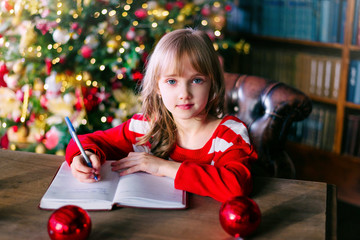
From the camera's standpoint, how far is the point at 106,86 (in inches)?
89.4

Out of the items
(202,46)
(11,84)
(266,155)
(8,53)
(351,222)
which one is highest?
(202,46)

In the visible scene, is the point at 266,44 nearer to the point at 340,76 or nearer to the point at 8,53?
the point at 340,76

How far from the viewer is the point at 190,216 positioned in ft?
3.00

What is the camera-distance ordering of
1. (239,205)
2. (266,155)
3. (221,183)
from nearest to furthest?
(239,205) → (221,183) → (266,155)

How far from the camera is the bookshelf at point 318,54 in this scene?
2.57 metres

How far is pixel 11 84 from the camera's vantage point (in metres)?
2.23

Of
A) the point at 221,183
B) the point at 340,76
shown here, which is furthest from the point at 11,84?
the point at 340,76

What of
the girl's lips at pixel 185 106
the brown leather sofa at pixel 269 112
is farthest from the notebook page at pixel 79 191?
the brown leather sofa at pixel 269 112

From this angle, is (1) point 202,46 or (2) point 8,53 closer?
(1) point 202,46

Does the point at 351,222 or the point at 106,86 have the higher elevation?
the point at 106,86

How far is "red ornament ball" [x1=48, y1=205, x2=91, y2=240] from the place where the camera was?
78cm

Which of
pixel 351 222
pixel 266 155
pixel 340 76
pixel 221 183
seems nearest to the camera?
pixel 221 183

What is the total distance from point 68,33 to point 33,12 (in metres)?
0.20

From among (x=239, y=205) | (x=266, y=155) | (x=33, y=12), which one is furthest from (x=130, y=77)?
(x=239, y=205)
